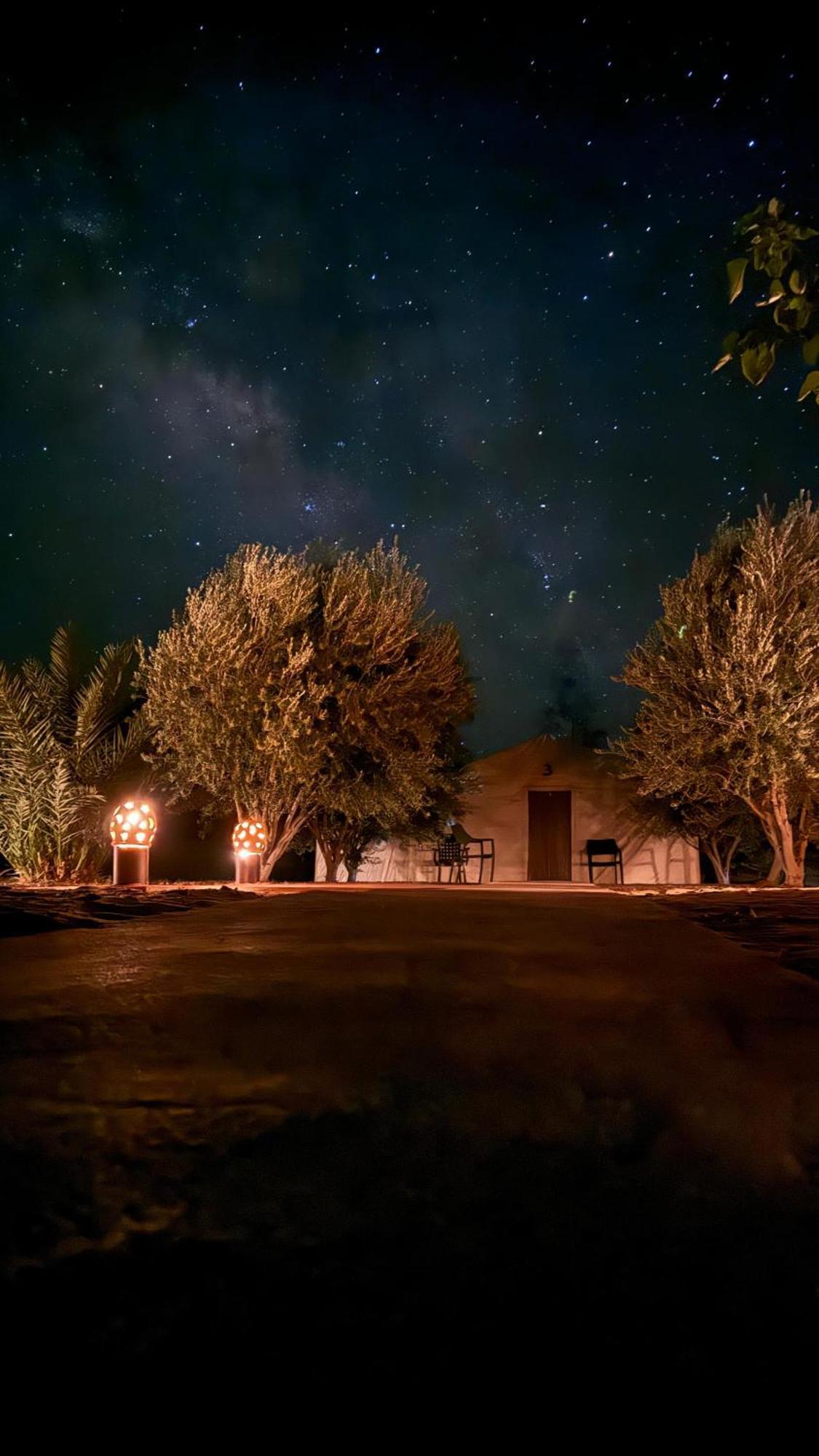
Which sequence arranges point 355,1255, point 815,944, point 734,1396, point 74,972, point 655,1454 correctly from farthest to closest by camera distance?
point 815,944 < point 74,972 < point 355,1255 < point 734,1396 < point 655,1454

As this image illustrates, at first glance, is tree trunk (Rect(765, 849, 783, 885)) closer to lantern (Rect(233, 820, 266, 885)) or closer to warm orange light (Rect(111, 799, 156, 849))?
lantern (Rect(233, 820, 266, 885))

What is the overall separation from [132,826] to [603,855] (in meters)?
13.5

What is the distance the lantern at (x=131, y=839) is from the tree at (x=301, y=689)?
134 inches

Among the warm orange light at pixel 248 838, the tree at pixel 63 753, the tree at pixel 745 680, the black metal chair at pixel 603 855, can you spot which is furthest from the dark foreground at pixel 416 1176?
the black metal chair at pixel 603 855

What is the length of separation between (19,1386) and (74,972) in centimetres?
208

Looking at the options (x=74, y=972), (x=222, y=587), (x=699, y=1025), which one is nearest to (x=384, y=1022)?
(x=699, y=1025)

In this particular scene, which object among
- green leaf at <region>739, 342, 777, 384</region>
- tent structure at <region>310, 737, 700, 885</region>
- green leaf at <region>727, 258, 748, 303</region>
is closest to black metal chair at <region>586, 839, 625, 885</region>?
tent structure at <region>310, 737, 700, 885</region>

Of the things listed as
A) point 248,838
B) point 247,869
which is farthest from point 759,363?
point 247,869

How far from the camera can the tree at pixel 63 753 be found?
1002cm

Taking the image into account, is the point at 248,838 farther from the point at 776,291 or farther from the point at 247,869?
the point at 776,291

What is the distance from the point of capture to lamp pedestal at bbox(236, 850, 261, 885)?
34.0 ft

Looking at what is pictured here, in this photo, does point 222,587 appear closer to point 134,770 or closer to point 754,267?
point 134,770

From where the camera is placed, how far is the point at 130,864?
26.6 ft

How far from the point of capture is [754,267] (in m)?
2.50
